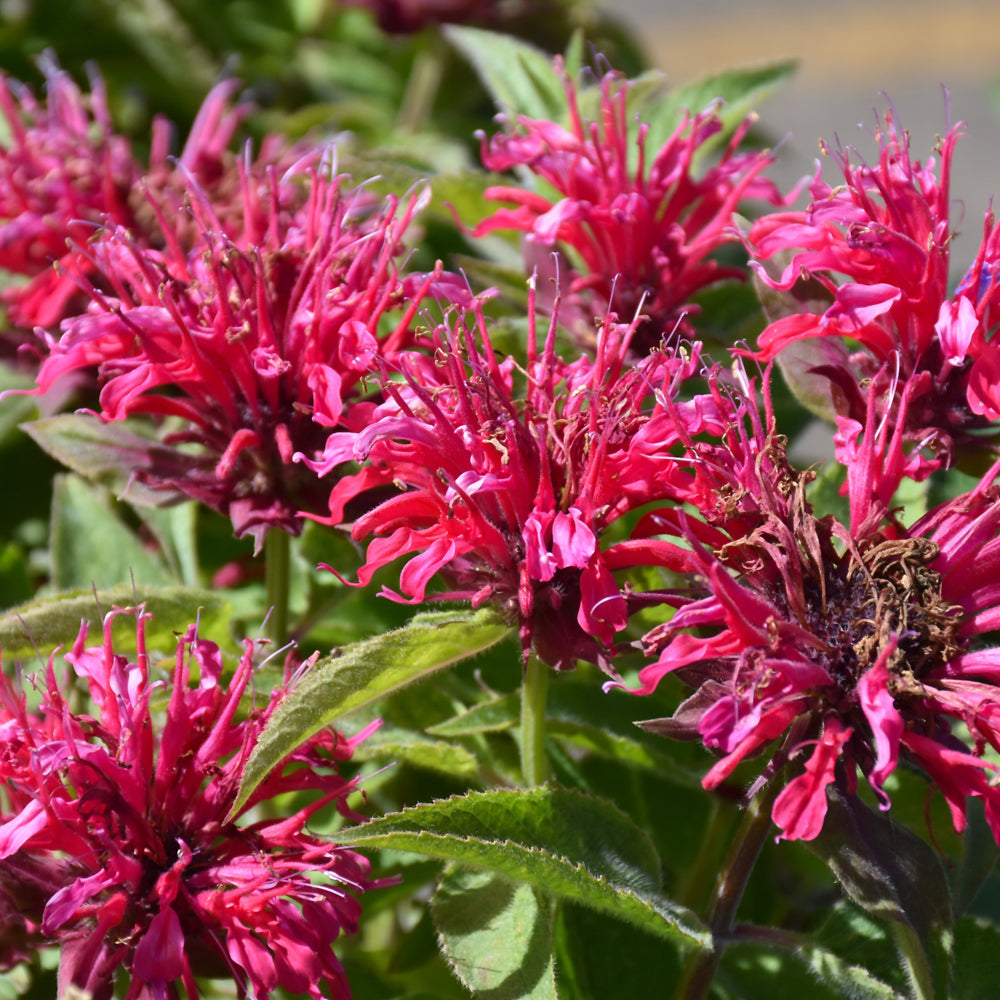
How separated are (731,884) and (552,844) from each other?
10cm

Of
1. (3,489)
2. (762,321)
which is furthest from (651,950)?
(3,489)

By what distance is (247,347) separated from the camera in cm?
73

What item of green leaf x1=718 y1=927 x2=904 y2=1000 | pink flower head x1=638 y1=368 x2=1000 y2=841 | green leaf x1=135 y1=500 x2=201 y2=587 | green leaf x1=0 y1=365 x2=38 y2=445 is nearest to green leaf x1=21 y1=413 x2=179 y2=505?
green leaf x1=135 y1=500 x2=201 y2=587

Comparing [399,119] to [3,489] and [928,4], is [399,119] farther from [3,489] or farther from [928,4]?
[928,4]

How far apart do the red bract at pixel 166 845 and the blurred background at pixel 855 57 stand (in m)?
3.52

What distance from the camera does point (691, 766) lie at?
2.45 ft

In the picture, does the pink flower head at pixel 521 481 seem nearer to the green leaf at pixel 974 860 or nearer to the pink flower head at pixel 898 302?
the pink flower head at pixel 898 302

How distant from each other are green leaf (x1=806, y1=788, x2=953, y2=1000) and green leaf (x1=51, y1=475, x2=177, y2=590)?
503 millimetres

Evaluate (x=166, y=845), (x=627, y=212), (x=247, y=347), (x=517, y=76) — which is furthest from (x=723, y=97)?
(x=166, y=845)

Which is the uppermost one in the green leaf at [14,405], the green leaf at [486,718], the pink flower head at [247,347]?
Answer: the pink flower head at [247,347]

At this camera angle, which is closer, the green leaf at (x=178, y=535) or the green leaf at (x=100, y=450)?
the green leaf at (x=100, y=450)

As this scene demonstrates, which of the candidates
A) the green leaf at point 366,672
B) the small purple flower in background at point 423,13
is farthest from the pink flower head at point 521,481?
the small purple flower in background at point 423,13

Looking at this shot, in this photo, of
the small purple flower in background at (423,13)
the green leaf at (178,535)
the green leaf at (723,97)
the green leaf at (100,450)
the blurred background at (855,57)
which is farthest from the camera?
the blurred background at (855,57)

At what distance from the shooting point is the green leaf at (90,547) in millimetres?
845
